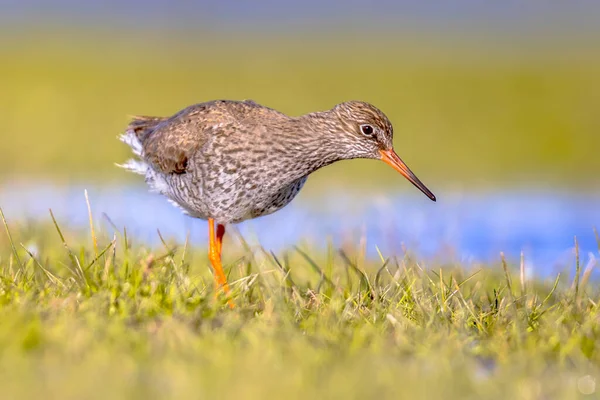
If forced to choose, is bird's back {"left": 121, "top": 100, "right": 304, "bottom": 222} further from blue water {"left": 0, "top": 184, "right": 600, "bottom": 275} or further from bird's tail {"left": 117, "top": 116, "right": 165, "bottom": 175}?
blue water {"left": 0, "top": 184, "right": 600, "bottom": 275}

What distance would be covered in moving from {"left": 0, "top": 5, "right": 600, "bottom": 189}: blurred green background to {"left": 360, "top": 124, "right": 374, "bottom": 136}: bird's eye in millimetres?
7636

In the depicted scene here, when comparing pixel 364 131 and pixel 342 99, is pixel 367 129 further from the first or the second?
pixel 342 99

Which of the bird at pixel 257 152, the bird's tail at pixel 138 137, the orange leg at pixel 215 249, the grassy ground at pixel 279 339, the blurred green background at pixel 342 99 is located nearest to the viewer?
the grassy ground at pixel 279 339

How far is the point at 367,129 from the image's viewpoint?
5859 millimetres

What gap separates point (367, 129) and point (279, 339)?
2.17 metres

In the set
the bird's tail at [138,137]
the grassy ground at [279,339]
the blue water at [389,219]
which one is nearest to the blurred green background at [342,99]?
the blue water at [389,219]

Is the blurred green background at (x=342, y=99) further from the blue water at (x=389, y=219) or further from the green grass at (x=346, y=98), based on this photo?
the blue water at (x=389, y=219)

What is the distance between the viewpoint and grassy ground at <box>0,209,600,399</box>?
11.1 feet

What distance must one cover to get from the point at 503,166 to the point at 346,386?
42.4 feet

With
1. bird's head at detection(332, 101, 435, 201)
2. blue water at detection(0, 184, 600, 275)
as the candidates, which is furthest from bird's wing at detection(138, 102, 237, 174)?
blue water at detection(0, 184, 600, 275)

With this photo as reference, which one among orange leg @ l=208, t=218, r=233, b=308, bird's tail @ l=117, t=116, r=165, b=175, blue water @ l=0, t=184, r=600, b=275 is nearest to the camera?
orange leg @ l=208, t=218, r=233, b=308

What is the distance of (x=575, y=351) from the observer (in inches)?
163

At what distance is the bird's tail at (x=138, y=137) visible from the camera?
6863 mm

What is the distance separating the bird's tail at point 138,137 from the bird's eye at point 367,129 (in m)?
1.72
